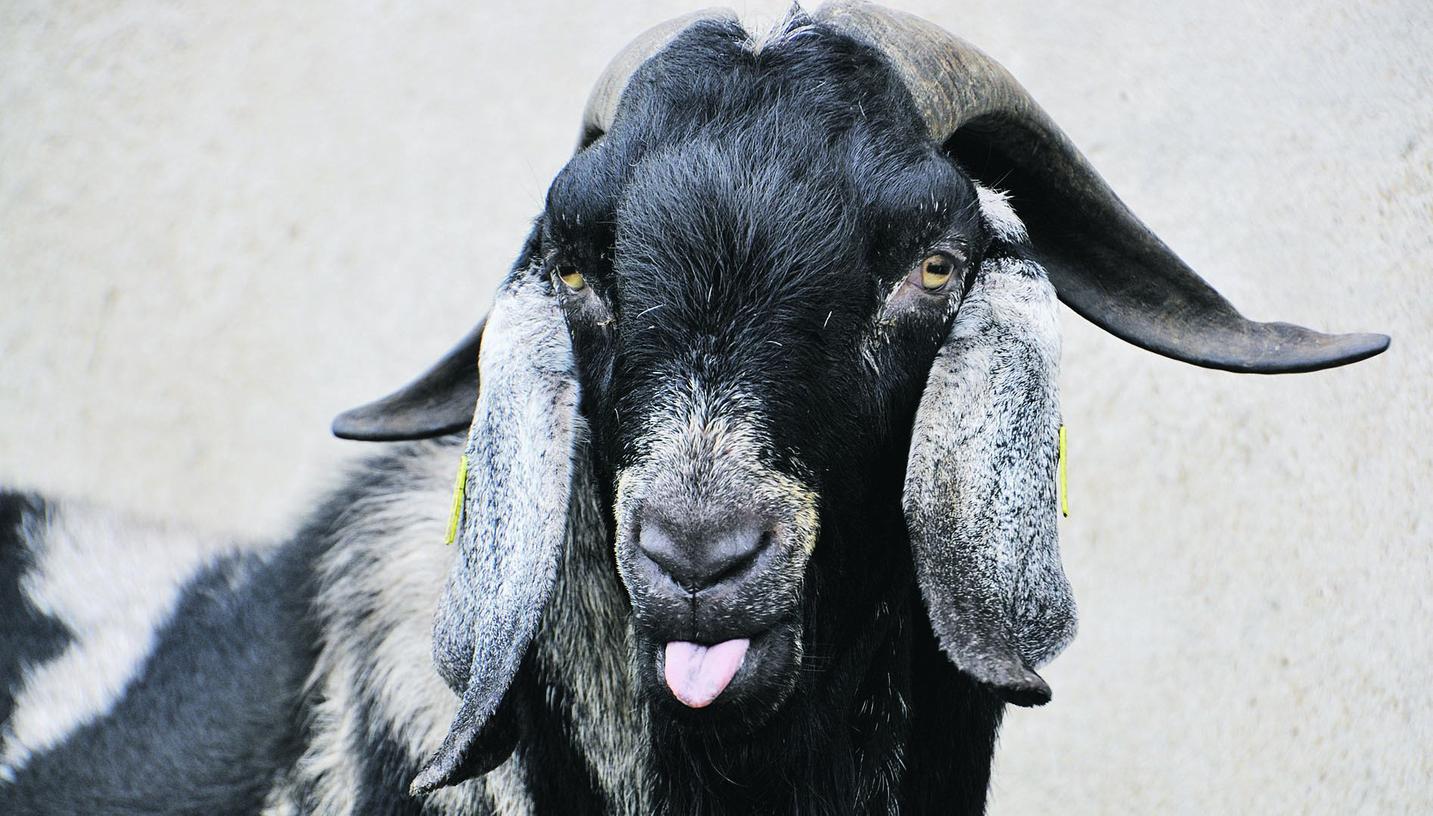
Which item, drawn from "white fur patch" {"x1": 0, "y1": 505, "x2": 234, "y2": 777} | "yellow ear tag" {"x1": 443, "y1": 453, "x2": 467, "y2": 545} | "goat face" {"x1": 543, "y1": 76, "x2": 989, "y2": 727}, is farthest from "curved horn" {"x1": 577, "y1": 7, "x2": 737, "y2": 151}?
"white fur patch" {"x1": 0, "y1": 505, "x2": 234, "y2": 777}

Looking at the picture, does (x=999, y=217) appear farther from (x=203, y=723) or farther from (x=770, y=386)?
(x=203, y=723)

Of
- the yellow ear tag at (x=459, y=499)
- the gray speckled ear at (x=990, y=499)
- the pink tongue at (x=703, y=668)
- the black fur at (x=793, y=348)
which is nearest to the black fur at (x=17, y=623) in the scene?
the black fur at (x=793, y=348)

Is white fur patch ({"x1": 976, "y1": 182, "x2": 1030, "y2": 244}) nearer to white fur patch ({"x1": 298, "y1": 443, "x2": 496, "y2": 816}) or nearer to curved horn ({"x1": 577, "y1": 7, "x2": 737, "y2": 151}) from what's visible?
curved horn ({"x1": 577, "y1": 7, "x2": 737, "y2": 151})

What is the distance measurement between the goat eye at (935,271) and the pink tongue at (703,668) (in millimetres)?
800

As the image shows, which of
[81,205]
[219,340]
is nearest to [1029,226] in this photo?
[219,340]

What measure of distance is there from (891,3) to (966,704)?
12.0 feet

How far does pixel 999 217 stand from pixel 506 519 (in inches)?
48.4

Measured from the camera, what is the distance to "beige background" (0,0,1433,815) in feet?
15.4

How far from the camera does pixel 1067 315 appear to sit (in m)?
5.15

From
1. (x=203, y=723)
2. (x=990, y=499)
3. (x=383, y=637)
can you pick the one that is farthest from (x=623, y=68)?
(x=203, y=723)

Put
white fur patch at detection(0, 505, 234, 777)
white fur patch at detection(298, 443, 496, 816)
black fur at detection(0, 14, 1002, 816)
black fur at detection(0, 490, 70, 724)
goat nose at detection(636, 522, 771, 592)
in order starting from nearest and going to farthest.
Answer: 1. goat nose at detection(636, 522, 771, 592)
2. black fur at detection(0, 14, 1002, 816)
3. white fur patch at detection(298, 443, 496, 816)
4. white fur patch at detection(0, 505, 234, 777)
5. black fur at detection(0, 490, 70, 724)

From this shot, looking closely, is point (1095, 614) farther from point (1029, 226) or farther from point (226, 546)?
point (226, 546)

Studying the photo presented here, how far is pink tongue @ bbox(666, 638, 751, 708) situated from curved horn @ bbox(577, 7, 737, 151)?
1.20 metres

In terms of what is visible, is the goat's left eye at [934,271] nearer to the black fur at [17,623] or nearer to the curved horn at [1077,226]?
the curved horn at [1077,226]
